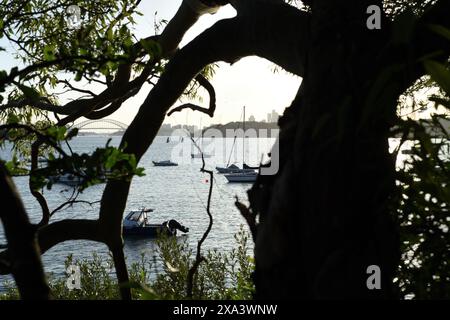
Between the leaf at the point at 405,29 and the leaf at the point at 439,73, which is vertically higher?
the leaf at the point at 405,29

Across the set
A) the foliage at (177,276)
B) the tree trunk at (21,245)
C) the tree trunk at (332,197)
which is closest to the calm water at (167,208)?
the foliage at (177,276)

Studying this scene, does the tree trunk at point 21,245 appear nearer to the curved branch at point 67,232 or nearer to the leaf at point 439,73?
the leaf at point 439,73

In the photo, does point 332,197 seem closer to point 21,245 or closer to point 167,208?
point 21,245

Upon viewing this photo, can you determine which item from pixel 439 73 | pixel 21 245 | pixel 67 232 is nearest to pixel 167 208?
pixel 67 232

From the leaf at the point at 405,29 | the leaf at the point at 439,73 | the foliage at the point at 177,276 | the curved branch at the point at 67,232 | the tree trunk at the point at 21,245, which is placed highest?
the leaf at the point at 405,29

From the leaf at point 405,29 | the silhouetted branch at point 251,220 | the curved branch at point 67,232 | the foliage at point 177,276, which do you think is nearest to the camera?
the leaf at point 405,29

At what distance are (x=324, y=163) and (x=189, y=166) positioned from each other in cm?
8204

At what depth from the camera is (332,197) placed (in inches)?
37.4

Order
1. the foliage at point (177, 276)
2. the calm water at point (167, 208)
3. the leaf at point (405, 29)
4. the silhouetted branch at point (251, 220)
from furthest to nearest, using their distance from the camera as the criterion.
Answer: the calm water at point (167, 208), the foliage at point (177, 276), the silhouetted branch at point (251, 220), the leaf at point (405, 29)

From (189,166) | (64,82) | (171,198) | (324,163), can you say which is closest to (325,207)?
(324,163)

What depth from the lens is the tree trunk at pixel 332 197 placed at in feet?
3.10

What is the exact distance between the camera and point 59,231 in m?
1.99
